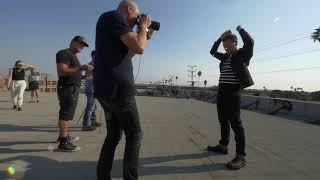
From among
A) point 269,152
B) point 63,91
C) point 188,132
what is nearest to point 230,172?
point 269,152

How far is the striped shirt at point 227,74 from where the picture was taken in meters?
5.64

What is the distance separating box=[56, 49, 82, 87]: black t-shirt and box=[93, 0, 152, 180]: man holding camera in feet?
7.64

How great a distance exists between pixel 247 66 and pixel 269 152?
63.6 inches

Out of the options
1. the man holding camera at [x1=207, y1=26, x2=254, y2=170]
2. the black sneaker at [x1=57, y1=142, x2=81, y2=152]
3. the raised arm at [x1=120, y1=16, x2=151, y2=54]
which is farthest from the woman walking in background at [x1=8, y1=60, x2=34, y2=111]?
the raised arm at [x1=120, y1=16, x2=151, y2=54]

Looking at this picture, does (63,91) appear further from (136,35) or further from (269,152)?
(269,152)

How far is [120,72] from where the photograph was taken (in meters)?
3.62

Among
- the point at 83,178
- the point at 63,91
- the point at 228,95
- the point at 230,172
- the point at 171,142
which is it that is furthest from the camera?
the point at 171,142

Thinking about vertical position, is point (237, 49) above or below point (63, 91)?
above

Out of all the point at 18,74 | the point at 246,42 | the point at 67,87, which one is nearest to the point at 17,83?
the point at 18,74

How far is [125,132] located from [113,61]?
729 millimetres

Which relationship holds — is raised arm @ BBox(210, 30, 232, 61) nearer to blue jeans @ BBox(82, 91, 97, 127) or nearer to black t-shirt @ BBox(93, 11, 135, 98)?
black t-shirt @ BBox(93, 11, 135, 98)

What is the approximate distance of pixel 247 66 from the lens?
18.8ft

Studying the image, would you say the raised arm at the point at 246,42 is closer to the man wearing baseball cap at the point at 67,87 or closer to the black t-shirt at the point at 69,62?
the man wearing baseball cap at the point at 67,87

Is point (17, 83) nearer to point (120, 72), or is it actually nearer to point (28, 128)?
point (28, 128)
